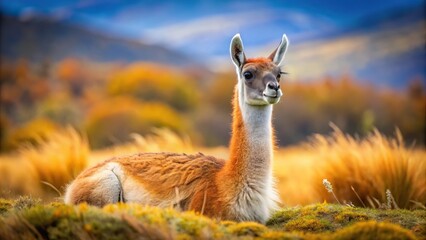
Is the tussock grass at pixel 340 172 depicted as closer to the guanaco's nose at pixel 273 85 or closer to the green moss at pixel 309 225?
the green moss at pixel 309 225

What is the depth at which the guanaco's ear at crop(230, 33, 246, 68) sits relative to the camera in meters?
7.58

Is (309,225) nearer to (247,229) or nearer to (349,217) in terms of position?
(349,217)

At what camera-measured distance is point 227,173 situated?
7137mm

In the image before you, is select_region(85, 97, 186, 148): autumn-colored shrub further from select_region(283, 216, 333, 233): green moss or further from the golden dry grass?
select_region(283, 216, 333, 233): green moss

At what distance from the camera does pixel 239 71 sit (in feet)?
25.5

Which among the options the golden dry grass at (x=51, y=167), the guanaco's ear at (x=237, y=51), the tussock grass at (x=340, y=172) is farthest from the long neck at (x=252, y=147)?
the golden dry grass at (x=51, y=167)

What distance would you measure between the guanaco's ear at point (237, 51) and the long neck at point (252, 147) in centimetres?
67

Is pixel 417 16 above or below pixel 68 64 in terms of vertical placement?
above

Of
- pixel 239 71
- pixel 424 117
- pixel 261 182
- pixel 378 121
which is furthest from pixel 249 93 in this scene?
pixel 378 121

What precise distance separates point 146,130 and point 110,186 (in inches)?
1038

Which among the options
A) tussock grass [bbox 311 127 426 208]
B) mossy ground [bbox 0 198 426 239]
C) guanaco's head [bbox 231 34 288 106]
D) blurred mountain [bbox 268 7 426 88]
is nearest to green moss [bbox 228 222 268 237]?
mossy ground [bbox 0 198 426 239]

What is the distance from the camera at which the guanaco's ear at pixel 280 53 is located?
26.0 ft

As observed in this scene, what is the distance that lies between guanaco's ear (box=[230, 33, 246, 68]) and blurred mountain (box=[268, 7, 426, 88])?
5771cm

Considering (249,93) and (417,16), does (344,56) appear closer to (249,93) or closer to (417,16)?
(417,16)
